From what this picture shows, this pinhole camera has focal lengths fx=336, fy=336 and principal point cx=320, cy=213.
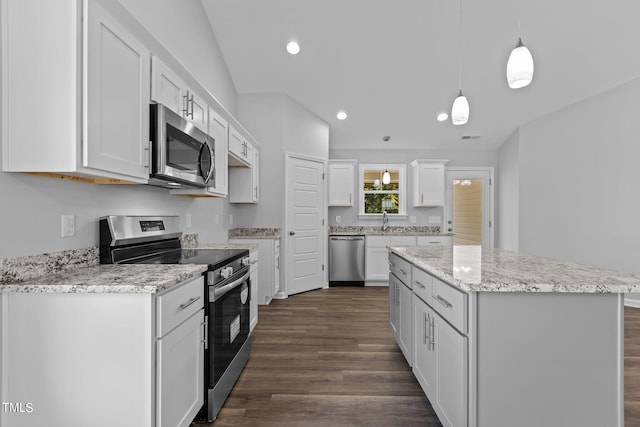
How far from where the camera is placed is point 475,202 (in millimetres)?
6656

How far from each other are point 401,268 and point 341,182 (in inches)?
135

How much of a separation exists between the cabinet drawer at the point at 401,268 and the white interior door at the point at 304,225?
6.95ft

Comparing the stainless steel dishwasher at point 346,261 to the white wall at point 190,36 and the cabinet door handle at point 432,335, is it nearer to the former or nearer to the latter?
the white wall at point 190,36

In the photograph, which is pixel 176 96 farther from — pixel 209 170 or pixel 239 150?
pixel 239 150

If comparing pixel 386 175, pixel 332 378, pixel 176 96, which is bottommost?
pixel 332 378

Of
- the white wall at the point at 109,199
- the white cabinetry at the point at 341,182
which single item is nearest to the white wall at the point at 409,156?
the white cabinetry at the point at 341,182

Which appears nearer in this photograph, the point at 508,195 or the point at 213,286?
the point at 213,286

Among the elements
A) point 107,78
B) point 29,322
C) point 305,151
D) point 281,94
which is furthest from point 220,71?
point 29,322

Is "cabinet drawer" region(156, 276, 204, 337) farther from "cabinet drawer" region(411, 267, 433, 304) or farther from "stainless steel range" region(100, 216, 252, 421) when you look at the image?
"cabinet drawer" region(411, 267, 433, 304)

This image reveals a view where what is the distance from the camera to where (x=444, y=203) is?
6113 mm

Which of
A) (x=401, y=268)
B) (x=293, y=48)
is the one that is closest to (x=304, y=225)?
(x=293, y=48)

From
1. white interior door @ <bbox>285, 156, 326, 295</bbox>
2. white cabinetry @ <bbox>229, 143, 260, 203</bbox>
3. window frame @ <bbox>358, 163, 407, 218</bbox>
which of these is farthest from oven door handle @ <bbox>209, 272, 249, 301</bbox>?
window frame @ <bbox>358, 163, 407, 218</bbox>

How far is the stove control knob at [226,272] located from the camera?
2.05m

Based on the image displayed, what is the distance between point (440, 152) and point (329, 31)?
343 cm
